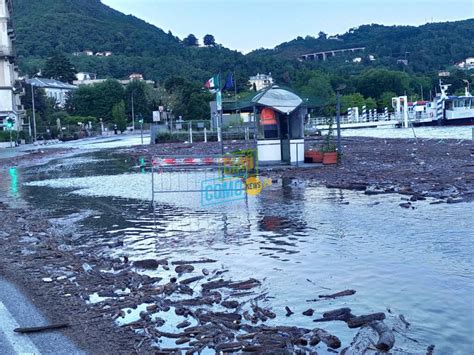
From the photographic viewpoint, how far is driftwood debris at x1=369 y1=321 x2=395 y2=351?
21.1 feet

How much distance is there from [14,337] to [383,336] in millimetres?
3885

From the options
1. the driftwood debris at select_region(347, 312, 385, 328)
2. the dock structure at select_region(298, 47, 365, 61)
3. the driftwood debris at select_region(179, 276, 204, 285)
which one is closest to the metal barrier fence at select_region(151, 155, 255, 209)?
the driftwood debris at select_region(179, 276, 204, 285)

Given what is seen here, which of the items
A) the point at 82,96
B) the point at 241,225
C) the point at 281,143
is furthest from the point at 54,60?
the point at 241,225

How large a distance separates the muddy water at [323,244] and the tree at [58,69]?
A: 144764 mm

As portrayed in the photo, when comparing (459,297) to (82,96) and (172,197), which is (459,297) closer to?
(172,197)

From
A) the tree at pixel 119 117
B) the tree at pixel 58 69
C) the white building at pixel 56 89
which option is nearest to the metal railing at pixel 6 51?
the tree at pixel 119 117

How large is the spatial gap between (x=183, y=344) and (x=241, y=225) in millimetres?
6929

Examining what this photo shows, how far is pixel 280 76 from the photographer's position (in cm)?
12644

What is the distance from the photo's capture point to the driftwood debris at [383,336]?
643 centimetres

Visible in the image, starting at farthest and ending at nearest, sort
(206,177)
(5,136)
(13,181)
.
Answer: (5,136) → (13,181) → (206,177)

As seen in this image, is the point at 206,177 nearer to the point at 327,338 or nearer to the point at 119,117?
the point at 327,338

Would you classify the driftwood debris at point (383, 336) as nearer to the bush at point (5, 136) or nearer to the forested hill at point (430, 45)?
the bush at point (5, 136)

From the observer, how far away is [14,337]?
22.7ft

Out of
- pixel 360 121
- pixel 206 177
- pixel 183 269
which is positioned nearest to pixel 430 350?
pixel 183 269
